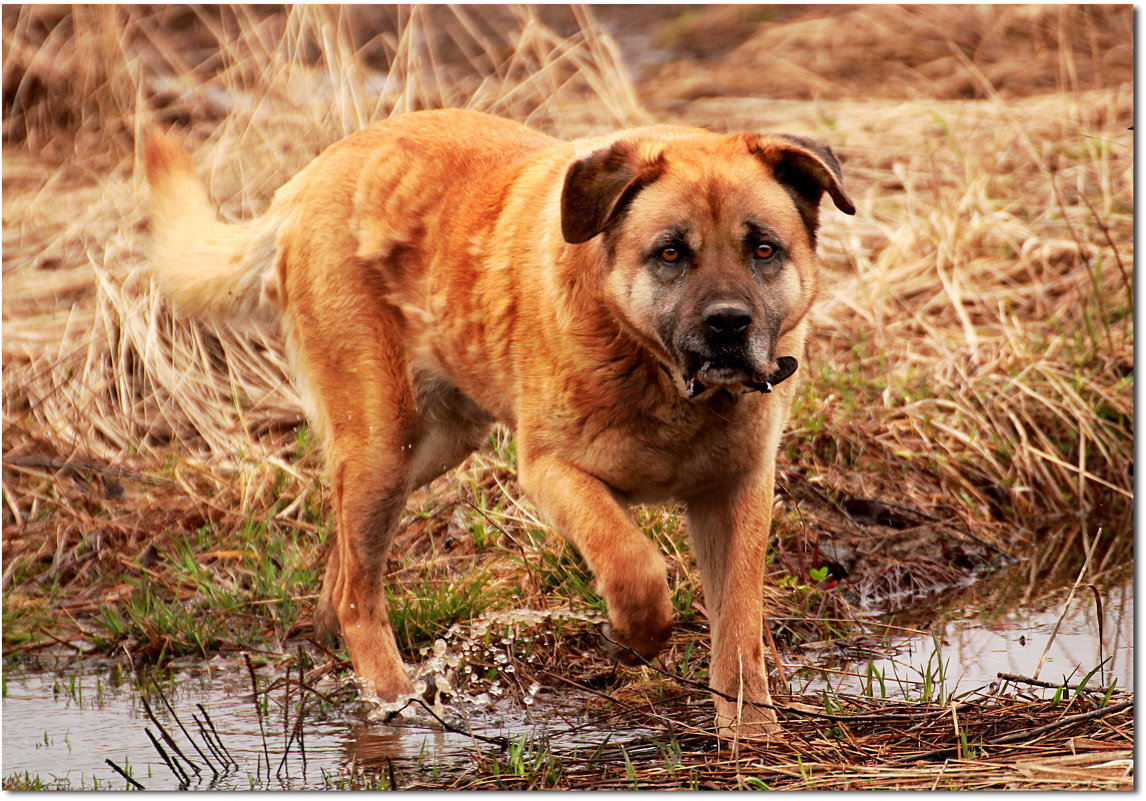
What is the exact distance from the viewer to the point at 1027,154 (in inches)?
364

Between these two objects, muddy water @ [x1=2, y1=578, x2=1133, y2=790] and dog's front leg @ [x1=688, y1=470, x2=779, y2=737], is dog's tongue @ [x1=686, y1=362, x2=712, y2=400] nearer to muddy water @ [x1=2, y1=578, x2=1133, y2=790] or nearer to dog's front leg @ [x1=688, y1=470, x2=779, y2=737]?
dog's front leg @ [x1=688, y1=470, x2=779, y2=737]

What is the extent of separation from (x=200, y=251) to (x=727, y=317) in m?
2.68

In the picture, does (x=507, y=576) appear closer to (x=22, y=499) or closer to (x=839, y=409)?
(x=839, y=409)

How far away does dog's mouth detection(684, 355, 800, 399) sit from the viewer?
3752mm

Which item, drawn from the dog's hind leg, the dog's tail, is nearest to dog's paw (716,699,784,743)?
the dog's hind leg

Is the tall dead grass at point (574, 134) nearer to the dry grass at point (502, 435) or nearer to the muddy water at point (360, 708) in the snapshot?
the dry grass at point (502, 435)

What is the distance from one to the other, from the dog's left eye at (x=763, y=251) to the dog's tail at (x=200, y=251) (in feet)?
7.45

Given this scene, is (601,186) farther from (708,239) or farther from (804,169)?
(804,169)

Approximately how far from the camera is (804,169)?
4.02 m

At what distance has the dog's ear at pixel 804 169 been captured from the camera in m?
3.93

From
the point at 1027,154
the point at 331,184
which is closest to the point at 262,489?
the point at 331,184

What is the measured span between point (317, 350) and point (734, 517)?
1.83m

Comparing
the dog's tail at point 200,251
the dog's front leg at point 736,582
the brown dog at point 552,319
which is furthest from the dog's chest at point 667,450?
the dog's tail at point 200,251

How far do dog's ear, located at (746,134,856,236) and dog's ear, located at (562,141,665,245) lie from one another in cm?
31
